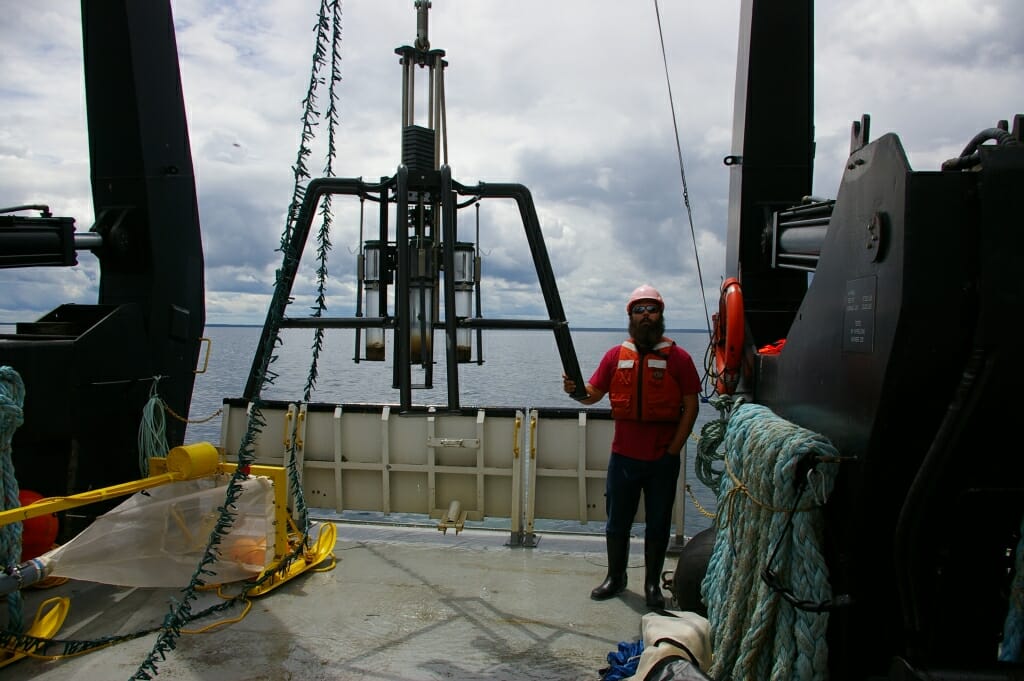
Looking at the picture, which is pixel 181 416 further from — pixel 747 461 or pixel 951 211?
pixel 951 211

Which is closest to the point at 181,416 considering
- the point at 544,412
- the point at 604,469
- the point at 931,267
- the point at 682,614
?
the point at 544,412

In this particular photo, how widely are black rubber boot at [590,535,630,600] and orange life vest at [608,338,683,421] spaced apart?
0.74m

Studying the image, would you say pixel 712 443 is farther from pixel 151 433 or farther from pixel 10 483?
pixel 151 433

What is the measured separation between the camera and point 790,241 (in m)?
3.81

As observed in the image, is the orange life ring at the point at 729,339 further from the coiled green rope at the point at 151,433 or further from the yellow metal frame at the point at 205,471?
the coiled green rope at the point at 151,433

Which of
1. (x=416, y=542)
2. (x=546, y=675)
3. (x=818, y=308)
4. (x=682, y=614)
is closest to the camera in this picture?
(x=818, y=308)

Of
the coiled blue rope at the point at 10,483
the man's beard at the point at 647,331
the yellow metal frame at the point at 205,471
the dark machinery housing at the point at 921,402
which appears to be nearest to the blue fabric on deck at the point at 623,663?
the dark machinery housing at the point at 921,402

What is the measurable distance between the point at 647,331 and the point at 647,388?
1.05 ft

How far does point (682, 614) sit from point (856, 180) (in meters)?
1.85

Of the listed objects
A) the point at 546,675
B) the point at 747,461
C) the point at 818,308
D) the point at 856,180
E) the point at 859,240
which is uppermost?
the point at 856,180

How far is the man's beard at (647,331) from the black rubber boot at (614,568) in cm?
114

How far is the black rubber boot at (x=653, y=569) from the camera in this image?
4254 millimetres

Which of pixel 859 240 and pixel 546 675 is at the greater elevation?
pixel 859 240

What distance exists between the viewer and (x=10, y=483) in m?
3.86
